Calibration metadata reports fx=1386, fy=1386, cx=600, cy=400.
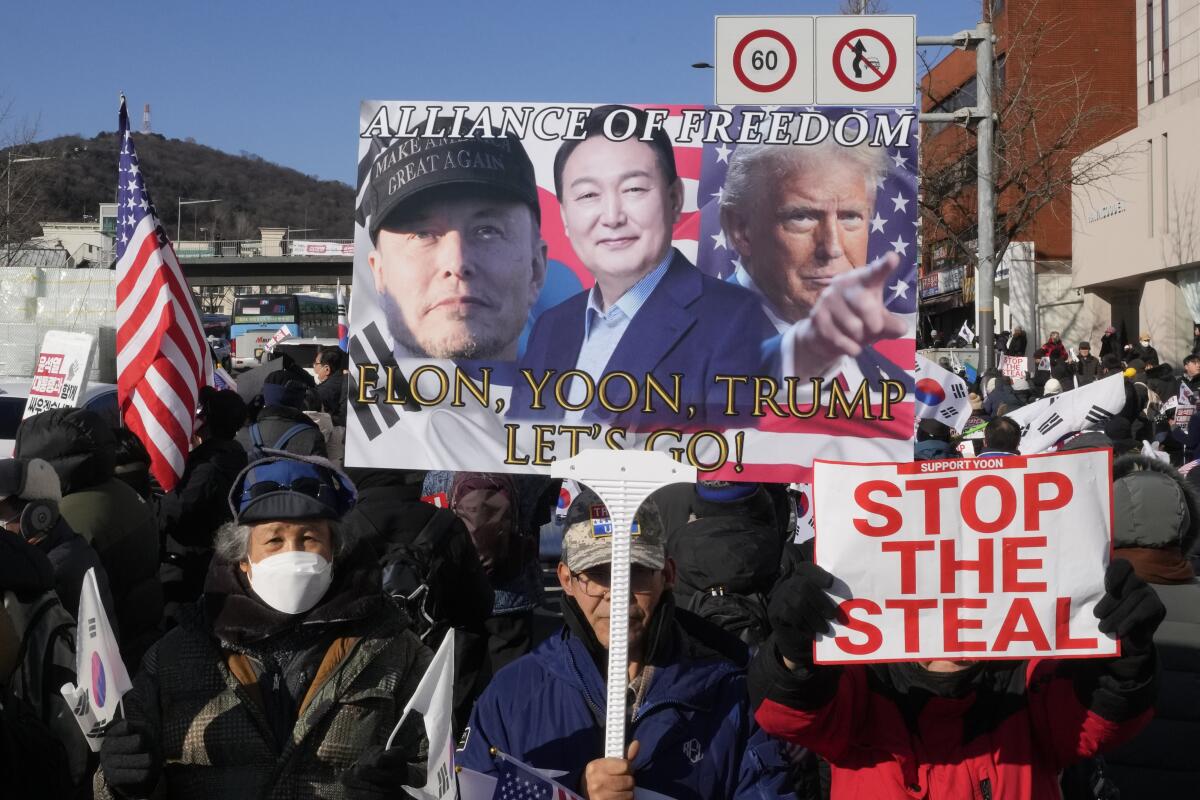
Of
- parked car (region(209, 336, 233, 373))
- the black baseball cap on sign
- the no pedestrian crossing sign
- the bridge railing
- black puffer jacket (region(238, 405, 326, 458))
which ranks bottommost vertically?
black puffer jacket (region(238, 405, 326, 458))

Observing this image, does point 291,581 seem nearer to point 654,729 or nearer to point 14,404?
point 654,729

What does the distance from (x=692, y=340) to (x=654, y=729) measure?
280 cm

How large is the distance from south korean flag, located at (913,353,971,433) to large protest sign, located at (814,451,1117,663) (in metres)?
6.67

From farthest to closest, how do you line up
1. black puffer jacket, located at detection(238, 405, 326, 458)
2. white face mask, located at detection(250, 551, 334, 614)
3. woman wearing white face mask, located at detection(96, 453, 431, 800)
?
black puffer jacket, located at detection(238, 405, 326, 458), white face mask, located at detection(250, 551, 334, 614), woman wearing white face mask, located at detection(96, 453, 431, 800)

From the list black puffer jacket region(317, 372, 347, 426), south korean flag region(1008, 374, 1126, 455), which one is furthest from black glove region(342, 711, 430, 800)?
black puffer jacket region(317, 372, 347, 426)

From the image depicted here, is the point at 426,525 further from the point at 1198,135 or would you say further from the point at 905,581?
the point at 1198,135

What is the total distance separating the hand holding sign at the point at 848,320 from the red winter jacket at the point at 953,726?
9.10 feet

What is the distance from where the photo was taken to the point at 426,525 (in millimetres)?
5375

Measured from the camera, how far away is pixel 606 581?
354 cm

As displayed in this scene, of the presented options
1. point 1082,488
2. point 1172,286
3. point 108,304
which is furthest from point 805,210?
point 1172,286

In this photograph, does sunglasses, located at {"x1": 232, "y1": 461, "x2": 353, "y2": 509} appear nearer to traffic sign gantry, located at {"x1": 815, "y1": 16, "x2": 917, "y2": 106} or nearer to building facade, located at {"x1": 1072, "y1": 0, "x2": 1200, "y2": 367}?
traffic sign gantry, located at {"x1": 815, "y1": 16, "x2": 917, "y2": 106}

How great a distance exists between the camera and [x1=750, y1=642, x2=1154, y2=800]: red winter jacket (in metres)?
3.04

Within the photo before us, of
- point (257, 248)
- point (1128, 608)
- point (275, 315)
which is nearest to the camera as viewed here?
point (1128, 608)

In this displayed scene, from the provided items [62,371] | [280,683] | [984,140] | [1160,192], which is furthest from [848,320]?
[1160,192]
